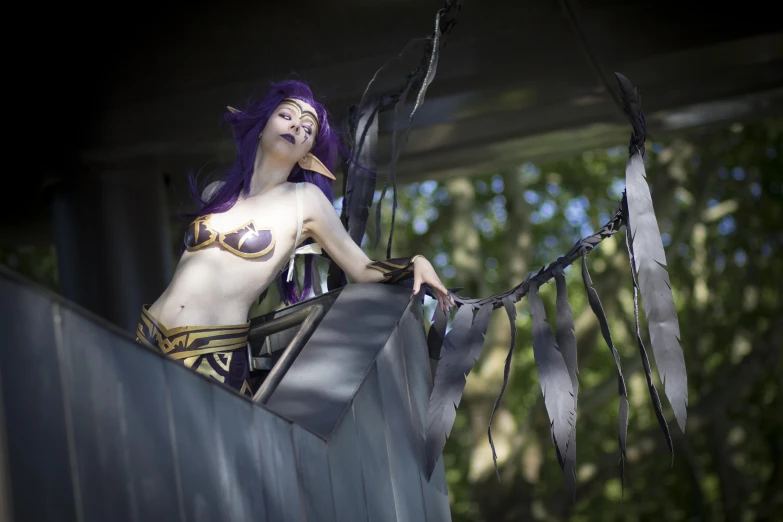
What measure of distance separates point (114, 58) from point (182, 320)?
170cm

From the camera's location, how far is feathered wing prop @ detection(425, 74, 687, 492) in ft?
7.72

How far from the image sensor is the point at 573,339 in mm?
2604

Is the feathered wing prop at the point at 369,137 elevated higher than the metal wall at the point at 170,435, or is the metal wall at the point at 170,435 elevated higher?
the feathered wing prop at the point at 369,137

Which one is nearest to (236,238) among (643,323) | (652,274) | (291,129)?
(291,129)

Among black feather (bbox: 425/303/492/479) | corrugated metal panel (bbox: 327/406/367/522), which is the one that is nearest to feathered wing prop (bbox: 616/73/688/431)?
black feather (bbox: 425/303/492/479)

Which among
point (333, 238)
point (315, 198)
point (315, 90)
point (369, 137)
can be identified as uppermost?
point (315, 90)

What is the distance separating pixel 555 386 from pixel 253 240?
0.85m

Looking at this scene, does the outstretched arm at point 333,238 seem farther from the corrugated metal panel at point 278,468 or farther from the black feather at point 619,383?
the corrugated metal panel at point 278,468

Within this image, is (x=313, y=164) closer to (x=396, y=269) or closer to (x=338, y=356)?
(x=396, y=269)

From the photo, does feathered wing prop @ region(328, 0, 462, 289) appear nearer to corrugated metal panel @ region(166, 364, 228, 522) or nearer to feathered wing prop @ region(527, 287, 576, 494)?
feathered wing prop @ region(527, 287, 576, 494)

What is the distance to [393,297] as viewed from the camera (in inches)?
105

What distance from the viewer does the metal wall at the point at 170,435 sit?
1386 mm

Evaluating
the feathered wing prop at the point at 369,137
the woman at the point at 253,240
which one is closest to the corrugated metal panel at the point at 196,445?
the woman at the point at 253,240

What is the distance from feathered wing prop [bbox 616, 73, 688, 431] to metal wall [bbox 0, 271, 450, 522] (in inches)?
23.5
